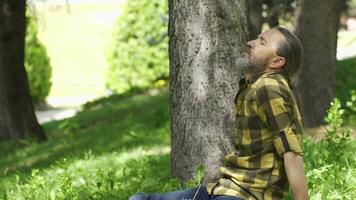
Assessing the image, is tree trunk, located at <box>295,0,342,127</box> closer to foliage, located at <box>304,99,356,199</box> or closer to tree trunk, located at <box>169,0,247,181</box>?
foliage, located at <box>304,99,356,199</box>

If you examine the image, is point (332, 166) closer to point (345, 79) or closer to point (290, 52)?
point (290, 52)

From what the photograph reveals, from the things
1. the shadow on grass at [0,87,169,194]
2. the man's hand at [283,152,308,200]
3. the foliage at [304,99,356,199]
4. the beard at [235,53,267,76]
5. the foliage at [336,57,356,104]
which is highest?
the beard at [235,53,267,76]

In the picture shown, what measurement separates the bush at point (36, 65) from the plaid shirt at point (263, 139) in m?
23.2

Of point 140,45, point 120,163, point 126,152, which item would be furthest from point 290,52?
point 140,45

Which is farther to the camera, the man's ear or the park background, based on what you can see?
the park background

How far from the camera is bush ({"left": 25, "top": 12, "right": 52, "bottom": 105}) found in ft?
87.5

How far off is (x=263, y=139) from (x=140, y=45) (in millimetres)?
16765

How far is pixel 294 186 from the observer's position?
3.74 meters

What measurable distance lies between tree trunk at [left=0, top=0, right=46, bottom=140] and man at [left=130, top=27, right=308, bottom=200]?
842 cm

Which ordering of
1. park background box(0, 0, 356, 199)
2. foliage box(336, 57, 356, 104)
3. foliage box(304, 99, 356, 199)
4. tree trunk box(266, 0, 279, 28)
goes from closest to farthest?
foliage box(304, 99, 356, 199) < park background box(0, 0, 356, 199) < foliage box(336, 57, 356, 104) < tree trunk box(266, 0, 279, 28)

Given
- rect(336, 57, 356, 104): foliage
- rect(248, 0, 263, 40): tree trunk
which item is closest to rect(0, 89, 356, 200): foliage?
rect(336, 57, 356, 104): foliage

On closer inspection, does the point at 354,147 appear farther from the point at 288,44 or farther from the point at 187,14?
the point at 288,44

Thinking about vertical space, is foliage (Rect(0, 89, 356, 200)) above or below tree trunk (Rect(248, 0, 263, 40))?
below

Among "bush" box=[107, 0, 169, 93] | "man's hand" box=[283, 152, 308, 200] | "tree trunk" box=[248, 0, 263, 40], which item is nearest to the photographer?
Result: "man's hand" box=[283, 152, 308, 200]
